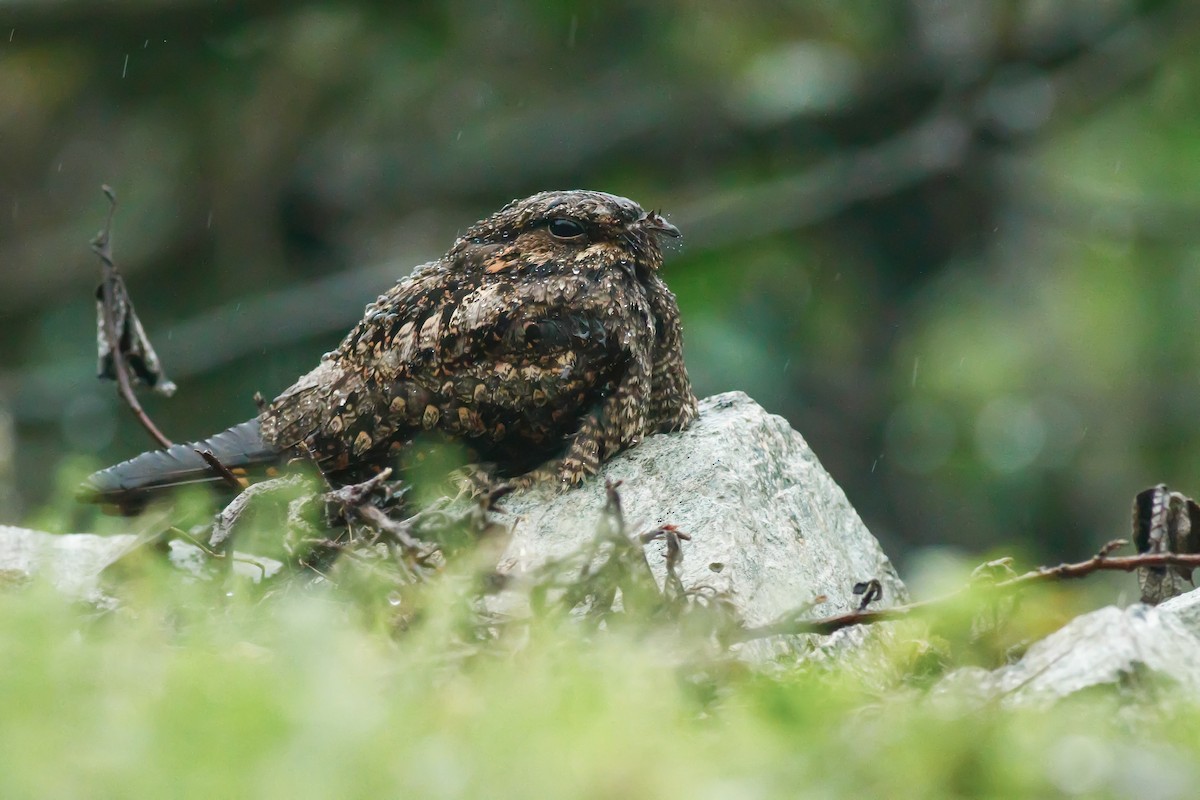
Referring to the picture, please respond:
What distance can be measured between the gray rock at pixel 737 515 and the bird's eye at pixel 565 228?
0.56 meters

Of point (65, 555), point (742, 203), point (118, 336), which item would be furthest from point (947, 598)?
point (742, 203)

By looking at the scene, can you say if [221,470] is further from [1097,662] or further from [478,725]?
[1097,662]

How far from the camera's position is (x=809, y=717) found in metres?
1.53

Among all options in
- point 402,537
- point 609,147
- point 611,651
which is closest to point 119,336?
point 402,537

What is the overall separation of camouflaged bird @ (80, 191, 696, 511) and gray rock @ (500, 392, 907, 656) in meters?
0.11

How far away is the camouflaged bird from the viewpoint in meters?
3.25

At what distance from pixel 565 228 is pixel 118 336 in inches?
56.0

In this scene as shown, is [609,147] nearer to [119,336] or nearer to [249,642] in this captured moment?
[119,336]

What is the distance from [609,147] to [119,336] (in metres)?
6.01

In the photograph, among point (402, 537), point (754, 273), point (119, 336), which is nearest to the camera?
point (402, 537)

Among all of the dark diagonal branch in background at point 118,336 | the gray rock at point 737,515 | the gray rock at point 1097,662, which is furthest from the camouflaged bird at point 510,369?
the gray rock at point 1097,662

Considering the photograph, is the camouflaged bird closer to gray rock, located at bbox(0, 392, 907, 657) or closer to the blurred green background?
gray rock, located at bbox(0, 392, 907, 657)

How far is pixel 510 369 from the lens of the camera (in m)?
3.24

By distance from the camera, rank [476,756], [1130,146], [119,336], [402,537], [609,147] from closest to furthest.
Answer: [476,756] → [402,537] → [119,336] → [609,147] → [1130,146]
